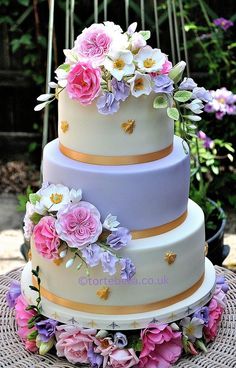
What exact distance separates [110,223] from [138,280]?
176 mm

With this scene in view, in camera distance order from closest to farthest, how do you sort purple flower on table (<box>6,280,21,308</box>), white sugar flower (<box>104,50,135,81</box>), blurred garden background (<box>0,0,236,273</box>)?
white sugar flower (<box>104,50,135,81</box>), purple flower on table (<box>6,280,21,308</box>), blurred garden background (<box>0,0,236,273</box>)

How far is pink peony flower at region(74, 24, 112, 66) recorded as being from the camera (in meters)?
1.65

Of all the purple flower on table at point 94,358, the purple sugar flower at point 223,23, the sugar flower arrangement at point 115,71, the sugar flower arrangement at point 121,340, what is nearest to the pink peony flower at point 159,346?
the sugar flower arrangement at point 121,340

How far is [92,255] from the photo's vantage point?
1.64 metres

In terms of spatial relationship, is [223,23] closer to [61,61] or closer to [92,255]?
[61,61]

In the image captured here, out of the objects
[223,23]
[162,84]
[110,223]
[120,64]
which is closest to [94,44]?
[120,64]

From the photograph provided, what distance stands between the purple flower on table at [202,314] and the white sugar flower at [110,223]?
0.36 meters

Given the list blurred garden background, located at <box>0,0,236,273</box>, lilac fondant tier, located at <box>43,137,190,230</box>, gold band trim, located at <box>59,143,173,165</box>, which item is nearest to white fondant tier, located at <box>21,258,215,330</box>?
lilac fondant tier, located at <box>43,137,190,230</box>

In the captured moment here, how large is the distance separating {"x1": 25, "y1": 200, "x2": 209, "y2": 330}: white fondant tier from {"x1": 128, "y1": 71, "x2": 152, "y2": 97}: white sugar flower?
1.25 feet

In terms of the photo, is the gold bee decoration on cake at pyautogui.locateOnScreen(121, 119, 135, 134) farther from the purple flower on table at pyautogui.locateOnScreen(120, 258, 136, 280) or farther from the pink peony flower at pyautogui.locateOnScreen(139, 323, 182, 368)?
the pink peony flower at pyautogui.locateOnScreen(139, 323, 182, 368)

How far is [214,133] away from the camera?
3.56 meters

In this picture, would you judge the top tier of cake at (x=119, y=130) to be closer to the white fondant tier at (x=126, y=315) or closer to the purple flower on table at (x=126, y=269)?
the purple flower on table at (x=126, y=269)

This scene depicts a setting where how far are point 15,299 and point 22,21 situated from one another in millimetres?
2334

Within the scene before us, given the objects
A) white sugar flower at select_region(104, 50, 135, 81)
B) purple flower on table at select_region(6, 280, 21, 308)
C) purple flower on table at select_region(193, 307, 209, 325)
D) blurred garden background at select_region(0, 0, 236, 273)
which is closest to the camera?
white sugar flower at select_region(104, 50, 135, 81)
